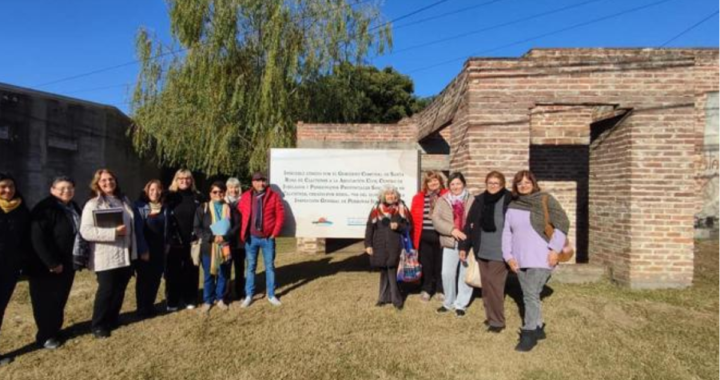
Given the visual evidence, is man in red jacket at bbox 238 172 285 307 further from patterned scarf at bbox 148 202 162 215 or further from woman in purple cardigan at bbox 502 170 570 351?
woman in purple cardigan at bbox 502 170 570 351

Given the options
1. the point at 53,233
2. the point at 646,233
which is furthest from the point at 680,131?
the point at 53,233

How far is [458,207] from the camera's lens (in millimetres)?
4824

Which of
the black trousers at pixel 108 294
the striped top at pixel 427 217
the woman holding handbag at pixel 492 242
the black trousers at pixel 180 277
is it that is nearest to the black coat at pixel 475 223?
the woman holding handbag at pixel 492 242

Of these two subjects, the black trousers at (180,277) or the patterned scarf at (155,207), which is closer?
the patterned scarf at (155,207)

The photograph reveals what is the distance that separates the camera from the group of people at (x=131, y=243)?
12.1ft

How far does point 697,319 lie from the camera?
4.67 metres

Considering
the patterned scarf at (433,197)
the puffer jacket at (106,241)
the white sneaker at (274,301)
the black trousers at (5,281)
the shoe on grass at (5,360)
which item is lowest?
the shoe on grass at (5,360)

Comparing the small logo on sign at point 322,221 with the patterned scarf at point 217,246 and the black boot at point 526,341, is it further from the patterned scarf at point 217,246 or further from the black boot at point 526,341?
the black boot at point 526,341

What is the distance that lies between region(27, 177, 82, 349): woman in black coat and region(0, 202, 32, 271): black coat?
7 cm

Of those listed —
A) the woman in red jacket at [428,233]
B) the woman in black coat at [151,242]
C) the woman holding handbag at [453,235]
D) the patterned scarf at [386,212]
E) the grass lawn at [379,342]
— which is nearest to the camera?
the grass lawn at [379,342]

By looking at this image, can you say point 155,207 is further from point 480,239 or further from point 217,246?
point 480,239

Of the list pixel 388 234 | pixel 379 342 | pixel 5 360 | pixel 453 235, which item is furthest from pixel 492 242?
pixel 5 360

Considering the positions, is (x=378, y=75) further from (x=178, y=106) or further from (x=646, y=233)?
(x=646, y=233)

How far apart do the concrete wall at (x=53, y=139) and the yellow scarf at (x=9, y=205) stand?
672 centimetres
